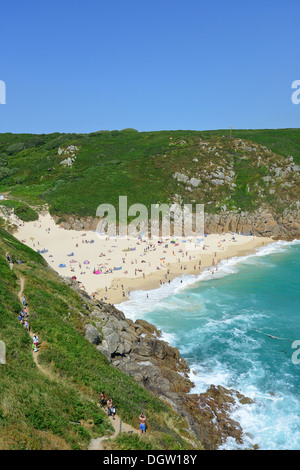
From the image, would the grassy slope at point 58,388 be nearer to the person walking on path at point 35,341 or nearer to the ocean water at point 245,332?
the person walking on path at point 35,341

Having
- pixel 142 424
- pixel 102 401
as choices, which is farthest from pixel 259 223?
pixel 142 424

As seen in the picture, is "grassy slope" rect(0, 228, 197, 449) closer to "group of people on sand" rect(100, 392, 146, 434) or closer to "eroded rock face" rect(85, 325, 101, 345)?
"group of people on sand" rect(100, 392, 146, 434)

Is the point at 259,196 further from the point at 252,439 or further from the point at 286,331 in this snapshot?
the point at 252,439

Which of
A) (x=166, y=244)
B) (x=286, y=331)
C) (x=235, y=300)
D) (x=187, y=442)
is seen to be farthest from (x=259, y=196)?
(x=187, y=442)

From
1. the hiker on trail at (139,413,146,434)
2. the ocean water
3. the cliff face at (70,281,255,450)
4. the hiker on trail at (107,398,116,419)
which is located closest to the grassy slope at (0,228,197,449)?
the hiker on trail at (107,398,116,419)

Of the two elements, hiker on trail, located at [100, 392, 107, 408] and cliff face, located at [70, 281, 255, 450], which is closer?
hiker on trail, located at [100, 392, 107, 408]

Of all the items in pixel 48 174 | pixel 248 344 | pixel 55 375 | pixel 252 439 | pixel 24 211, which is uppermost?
pixel 48 174

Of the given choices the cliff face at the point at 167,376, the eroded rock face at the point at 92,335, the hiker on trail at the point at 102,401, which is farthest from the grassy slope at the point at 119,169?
the hiker on trail at the point at 102,401
